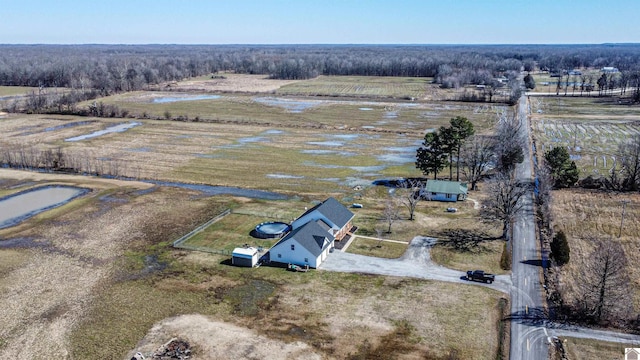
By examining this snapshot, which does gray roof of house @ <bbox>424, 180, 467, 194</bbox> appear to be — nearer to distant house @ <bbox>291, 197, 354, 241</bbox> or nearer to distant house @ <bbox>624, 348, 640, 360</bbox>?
distant house @ <bbox>291, 197, 354, 241</bbox>

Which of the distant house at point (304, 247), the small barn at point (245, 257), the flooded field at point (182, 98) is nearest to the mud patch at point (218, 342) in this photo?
the small barn at point (245, 257)

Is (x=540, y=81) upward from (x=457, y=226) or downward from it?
upward

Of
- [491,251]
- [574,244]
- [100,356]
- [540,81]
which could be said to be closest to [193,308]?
[100,356]

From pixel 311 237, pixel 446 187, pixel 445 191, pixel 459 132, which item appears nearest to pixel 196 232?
pixel 311 237

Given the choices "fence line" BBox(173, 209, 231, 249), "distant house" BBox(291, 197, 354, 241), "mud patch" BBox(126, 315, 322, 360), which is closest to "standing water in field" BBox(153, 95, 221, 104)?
"fence line" BBox(173, 209, 231, 249)

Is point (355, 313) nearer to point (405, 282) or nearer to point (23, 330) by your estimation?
point (405, 282)

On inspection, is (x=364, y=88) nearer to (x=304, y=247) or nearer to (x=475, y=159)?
(x=475, y=159)

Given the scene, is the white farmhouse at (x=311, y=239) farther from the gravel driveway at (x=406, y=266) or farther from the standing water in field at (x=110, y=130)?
the standing water in field at (x=110, y=130)
